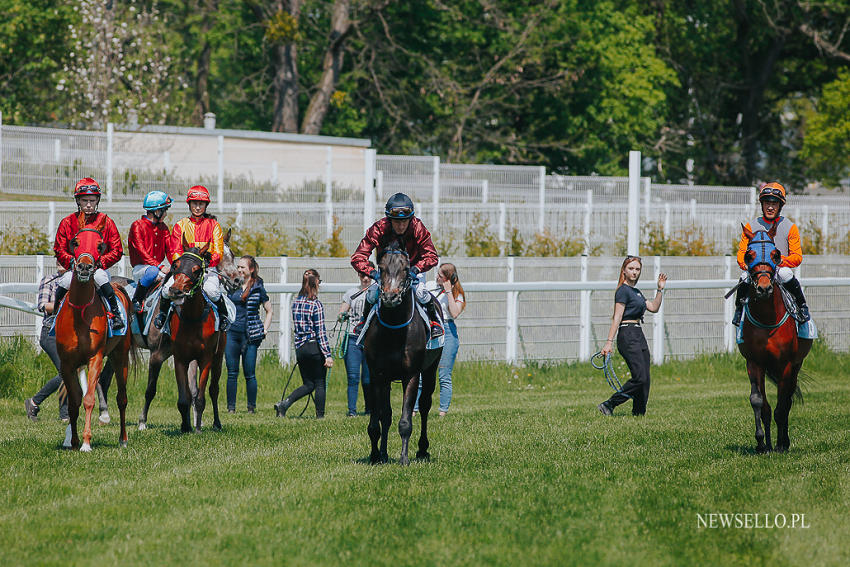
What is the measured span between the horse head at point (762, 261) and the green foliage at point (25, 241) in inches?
596

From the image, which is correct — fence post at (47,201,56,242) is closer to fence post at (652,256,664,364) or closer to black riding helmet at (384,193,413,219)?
fence post at (652,256,664,364)

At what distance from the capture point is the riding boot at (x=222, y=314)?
12.7 metres

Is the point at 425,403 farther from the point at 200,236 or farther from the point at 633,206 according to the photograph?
the point at 633,206

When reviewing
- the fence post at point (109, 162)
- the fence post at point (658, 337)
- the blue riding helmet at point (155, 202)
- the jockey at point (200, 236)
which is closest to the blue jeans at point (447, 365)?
the jockey at point (200, 236)

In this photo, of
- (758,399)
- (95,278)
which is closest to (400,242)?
(95,278)

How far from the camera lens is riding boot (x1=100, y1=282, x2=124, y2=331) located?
11344 millimetres

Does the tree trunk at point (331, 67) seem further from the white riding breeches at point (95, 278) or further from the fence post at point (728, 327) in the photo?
the white riding breeches at point (95, 278)

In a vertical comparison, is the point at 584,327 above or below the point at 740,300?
below

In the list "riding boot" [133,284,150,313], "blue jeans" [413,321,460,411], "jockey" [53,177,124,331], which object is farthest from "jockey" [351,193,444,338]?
"blue jeans" [413,321,460,411]

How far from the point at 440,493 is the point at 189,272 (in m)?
4.47

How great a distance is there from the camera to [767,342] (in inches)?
440

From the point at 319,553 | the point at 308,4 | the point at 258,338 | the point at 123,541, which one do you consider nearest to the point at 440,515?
the point at 319,553

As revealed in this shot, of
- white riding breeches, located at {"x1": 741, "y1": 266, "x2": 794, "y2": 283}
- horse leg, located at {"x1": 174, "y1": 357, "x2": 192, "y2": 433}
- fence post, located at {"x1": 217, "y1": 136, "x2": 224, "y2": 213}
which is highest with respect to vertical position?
fence post, located at {"x1": 217, "y1": 136, "x2": 224, "y2": 213}

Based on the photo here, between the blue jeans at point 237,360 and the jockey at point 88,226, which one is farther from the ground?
the jockey at point 88,226
